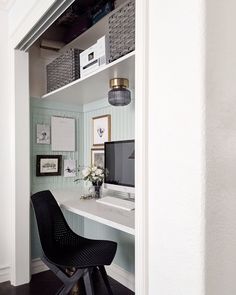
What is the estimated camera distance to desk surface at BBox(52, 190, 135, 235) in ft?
4.62

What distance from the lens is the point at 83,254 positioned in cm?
170

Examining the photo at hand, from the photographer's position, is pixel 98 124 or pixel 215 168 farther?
pixel 98 124

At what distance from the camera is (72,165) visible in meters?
2.80

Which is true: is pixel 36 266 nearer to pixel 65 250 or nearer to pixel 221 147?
pixel 65 250

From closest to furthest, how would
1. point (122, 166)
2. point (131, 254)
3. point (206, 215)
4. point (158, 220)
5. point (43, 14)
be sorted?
1. point (206, 215)
2. point (158, 220)
3. point (43, 14)
4. point (122, 166)
5. point (131, 254)

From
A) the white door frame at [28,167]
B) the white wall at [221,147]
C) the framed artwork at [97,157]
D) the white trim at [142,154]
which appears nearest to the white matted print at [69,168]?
the framed artwork at [97,157]

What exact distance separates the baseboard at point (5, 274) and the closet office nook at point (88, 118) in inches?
10.2

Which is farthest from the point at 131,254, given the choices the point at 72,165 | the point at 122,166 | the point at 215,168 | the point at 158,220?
the point at 215,168

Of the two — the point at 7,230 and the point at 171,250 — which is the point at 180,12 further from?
the point at 7,230

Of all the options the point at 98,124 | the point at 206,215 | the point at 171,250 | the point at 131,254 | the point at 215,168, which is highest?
the point at 98,124

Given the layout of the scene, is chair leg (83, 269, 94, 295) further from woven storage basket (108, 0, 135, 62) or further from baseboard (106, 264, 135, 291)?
woven storage basket (108, 0, 135, 62)

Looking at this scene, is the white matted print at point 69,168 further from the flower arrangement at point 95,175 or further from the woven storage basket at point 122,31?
the woven storage basket at point 122,31

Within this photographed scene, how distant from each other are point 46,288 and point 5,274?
1.37 feet

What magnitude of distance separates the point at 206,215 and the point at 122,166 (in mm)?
1333
